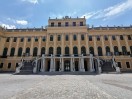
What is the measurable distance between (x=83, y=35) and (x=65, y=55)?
7.90 m

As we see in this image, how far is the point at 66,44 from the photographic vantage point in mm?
33875

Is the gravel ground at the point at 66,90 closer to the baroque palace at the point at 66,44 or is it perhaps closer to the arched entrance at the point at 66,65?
the baroque palace at the point at 66,44

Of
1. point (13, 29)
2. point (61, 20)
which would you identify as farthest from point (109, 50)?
point (13, 29)

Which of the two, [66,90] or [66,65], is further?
[66,65]

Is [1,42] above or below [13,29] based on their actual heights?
below

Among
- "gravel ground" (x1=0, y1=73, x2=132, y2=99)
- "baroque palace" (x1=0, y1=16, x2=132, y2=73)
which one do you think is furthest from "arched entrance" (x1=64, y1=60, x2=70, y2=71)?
"gravel ground" (x1=0, y1=73, x2=132, y2=99)

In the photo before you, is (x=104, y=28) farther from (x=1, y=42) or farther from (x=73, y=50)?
(x=1, y=42)

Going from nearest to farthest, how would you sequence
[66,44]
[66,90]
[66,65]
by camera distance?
[66,90], [66,65], [66,44]

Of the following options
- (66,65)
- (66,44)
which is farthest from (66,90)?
(66,44)

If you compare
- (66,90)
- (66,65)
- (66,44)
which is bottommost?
(66,90)

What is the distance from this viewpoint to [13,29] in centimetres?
3638

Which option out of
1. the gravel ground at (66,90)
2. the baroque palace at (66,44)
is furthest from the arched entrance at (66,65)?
the gravel ground at (66,90)

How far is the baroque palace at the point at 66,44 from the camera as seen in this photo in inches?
1281

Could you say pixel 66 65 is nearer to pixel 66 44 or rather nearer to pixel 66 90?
pixel 66 44
